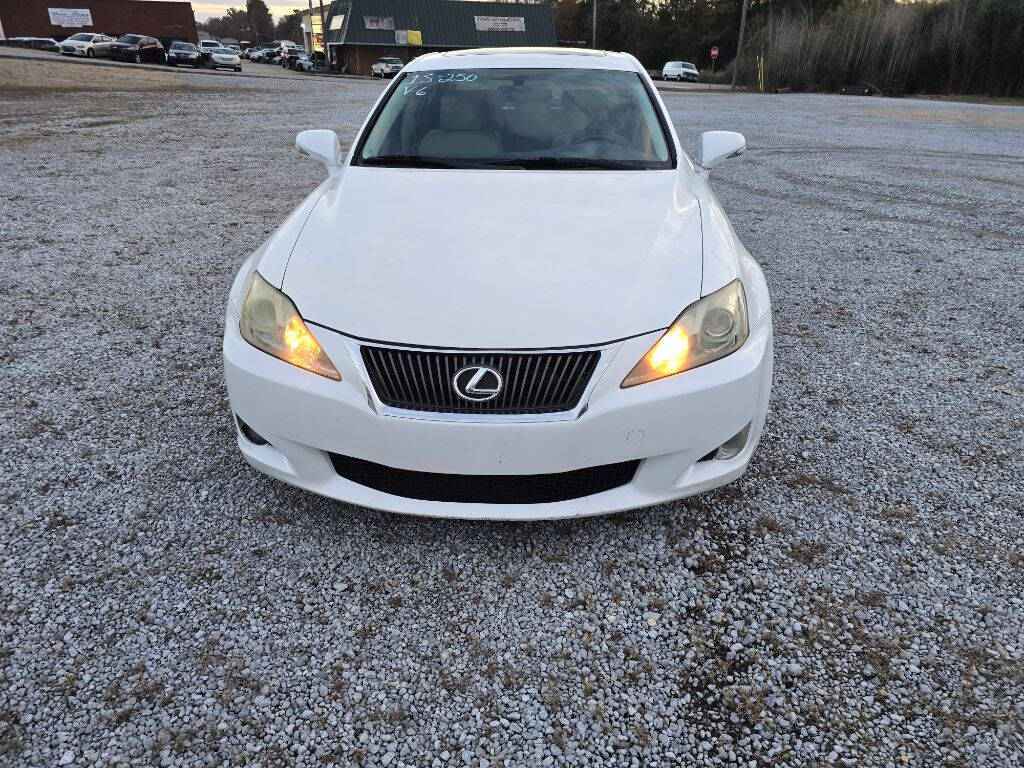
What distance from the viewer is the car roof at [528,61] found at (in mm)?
3695

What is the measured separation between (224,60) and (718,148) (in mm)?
38993

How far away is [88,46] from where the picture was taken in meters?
34.2

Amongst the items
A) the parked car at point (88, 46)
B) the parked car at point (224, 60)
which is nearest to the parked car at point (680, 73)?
the parked car at point (224, 60)

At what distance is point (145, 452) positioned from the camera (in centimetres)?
275

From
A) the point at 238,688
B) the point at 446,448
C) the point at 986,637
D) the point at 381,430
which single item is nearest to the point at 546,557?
the point at 446,448

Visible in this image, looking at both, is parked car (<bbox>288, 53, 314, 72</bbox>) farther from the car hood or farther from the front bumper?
the front bumper

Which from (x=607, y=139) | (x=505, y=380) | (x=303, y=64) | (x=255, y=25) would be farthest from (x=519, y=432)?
(x=255, y=25)

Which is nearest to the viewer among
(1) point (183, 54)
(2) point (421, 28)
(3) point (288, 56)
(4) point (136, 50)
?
(4) point (136, 50)

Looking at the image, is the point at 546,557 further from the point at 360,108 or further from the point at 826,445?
the point at 360,108

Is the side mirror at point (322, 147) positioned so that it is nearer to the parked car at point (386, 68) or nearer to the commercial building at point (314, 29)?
the parked car at point (386, 68)

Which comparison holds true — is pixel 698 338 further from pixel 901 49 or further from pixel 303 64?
pixel 303 64

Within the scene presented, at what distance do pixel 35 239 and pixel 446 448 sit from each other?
5.32 meters

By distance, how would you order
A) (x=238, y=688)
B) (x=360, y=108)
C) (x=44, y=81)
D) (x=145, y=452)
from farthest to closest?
(x=44, y=81) < (x=360, y=108) < (x=145, y=452) < (x=238, y=688)

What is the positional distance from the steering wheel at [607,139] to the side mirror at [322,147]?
1256mm
